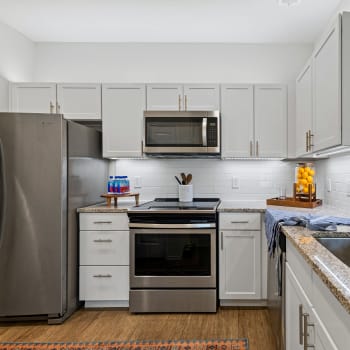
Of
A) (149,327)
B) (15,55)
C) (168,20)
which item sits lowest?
(149,327)

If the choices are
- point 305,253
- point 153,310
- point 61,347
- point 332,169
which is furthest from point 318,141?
point 61,347

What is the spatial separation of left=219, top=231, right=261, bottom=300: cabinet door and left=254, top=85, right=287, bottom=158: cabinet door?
0.86 m

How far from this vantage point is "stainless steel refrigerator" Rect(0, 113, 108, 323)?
96.7 inches

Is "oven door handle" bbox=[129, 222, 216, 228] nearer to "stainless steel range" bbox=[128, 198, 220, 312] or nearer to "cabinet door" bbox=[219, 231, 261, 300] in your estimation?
"stainless steel range" bbox=[128, 198, 220, 312]

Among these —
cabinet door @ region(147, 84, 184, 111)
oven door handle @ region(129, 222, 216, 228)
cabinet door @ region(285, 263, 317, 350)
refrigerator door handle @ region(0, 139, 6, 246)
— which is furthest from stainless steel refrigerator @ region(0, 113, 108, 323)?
cabinet door @ region(285, 263, 317, 350)

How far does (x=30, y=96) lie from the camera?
3184 millimetres

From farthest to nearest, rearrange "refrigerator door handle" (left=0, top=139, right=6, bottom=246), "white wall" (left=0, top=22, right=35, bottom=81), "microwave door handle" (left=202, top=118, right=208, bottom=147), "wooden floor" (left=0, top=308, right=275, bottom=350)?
1. "white wall" (left=0, top=22, right=35, bottom=81)
2. "microwave door handle" (left=202, top=118, right=208, bottom=147)
3. "refrigerator door handle" (left=0, top=139, right=6, bottom=246)
4. "wooden floor" (left=0, top=308, right=275, bottom=350)

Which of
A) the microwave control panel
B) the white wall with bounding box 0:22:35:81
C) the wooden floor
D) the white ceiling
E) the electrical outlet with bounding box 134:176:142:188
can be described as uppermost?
the white ceiling

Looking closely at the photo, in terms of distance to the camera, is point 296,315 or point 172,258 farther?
point 172,258

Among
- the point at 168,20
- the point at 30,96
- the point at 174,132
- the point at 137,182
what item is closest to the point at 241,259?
the point at 174,132

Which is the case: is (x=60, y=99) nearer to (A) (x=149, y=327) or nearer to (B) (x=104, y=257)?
(B) (x=104, y=257)

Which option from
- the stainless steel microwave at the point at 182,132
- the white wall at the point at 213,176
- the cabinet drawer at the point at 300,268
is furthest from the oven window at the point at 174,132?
the cabinet drawer at the point at 300,268

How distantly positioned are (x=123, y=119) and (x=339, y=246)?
87.7 inches

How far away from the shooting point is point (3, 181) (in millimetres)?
2424
